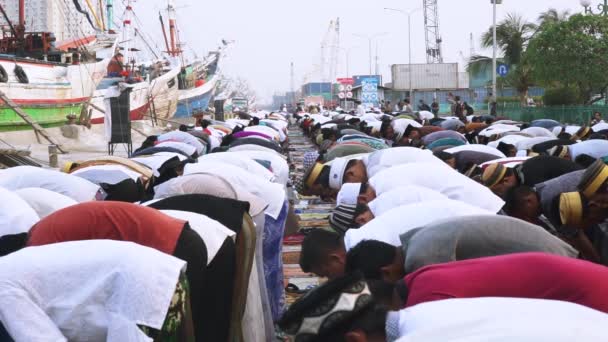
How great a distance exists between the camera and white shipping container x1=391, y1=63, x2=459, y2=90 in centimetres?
5944

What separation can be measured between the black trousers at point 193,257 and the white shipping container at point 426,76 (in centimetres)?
5533

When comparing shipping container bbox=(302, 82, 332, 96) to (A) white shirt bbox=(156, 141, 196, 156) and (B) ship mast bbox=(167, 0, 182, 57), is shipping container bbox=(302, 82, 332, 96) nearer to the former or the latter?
(B) ship mast bbox=(167, 0, 182, 57)

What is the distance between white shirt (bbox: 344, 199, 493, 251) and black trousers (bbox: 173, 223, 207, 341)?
0.76 m

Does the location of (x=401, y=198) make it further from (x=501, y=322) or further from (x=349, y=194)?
(x=501, y=322)

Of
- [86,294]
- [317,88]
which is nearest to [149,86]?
[86,294]

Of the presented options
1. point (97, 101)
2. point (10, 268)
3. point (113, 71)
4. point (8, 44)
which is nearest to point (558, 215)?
point (10, 268)

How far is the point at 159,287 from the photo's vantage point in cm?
362

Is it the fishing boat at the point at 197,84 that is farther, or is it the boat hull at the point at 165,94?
the fishing boat at the point at 197,84

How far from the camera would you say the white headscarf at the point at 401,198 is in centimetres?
571

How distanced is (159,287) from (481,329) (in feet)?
4.62

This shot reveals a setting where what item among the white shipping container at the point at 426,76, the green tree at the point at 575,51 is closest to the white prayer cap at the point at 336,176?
the green tree at the point at 575,51

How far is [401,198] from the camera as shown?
5.77 metres

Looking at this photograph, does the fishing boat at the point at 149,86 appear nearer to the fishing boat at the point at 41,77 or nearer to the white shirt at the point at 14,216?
the fishing boat at the point at 41,77

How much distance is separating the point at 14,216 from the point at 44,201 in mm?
781
